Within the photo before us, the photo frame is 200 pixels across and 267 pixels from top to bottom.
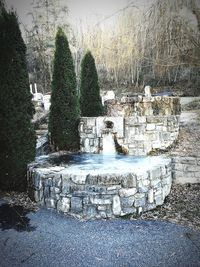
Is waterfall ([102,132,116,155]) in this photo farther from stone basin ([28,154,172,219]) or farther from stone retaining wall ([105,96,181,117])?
stone retaining wall ([105,96,181,117])

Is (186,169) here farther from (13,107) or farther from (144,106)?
(144,106)

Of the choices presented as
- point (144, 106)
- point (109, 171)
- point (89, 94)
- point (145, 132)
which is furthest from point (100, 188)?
point (144, 106)

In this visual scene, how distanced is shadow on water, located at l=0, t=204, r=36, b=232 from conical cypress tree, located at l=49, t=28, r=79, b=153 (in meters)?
2.87

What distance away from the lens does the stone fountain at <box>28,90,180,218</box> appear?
18.4 feet

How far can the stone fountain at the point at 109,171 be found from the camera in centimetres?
560

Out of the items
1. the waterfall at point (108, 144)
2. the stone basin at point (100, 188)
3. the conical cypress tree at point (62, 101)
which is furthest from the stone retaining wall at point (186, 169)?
the conical cypress tree at point (62, 101)

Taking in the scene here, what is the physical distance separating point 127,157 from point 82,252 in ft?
11.9

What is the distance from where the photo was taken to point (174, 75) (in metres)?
22.2

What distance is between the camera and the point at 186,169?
7117 millimetres

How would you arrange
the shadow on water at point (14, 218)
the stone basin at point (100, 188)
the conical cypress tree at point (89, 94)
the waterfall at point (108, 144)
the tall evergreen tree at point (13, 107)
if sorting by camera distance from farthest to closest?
the conical cypress tree at point (89, 94)
the waterfall at point (108, 144)
the tall evergreen tree at point (13, 107)
the stone basin at point (100, 188)
the shadow on water at point (14, 218)

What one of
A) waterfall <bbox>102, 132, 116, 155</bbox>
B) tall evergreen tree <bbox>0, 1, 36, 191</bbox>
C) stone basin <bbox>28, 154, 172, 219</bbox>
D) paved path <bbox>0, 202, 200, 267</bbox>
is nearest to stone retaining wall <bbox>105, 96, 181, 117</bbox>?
waterfall <bbox>102, 132, 116, 155</bbox>

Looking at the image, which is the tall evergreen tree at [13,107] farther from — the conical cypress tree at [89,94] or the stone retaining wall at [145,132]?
the conical cypress tree at [89,94]

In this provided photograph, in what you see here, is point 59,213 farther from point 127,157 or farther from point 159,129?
point 159,129

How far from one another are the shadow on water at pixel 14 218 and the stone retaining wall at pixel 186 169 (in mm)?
3831
